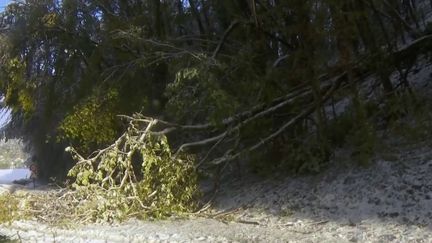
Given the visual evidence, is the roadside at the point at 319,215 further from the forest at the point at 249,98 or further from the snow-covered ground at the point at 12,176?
the snow-covered ground at the point at 12,176

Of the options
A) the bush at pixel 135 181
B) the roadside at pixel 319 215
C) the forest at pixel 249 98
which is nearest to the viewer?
the roadside at pixel 319 215

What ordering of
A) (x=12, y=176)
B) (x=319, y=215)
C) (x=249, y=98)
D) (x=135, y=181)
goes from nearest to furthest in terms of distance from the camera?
(x=319, y=215), (x=135, y=181), (x=249, y=98), (x=12, y=176)

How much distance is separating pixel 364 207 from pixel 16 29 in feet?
36.3

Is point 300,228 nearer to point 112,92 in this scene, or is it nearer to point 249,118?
point 249,118

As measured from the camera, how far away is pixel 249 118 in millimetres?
11586

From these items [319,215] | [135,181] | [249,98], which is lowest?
[319,215]

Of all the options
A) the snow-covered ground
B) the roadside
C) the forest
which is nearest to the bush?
the forest

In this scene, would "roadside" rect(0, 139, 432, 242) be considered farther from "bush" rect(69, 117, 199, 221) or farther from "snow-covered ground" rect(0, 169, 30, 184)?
"snow-covered ground" rect(0, 169, 30, 184)

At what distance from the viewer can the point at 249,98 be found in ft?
38.6

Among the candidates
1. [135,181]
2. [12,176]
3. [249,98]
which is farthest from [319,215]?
[12,176]

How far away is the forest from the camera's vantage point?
35.0 feet

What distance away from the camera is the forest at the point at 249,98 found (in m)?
10.7

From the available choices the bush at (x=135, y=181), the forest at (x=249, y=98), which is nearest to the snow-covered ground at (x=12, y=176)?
the forest at (x=249, y=98)

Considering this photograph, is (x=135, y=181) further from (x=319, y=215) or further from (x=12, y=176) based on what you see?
(x=12, y=176)
